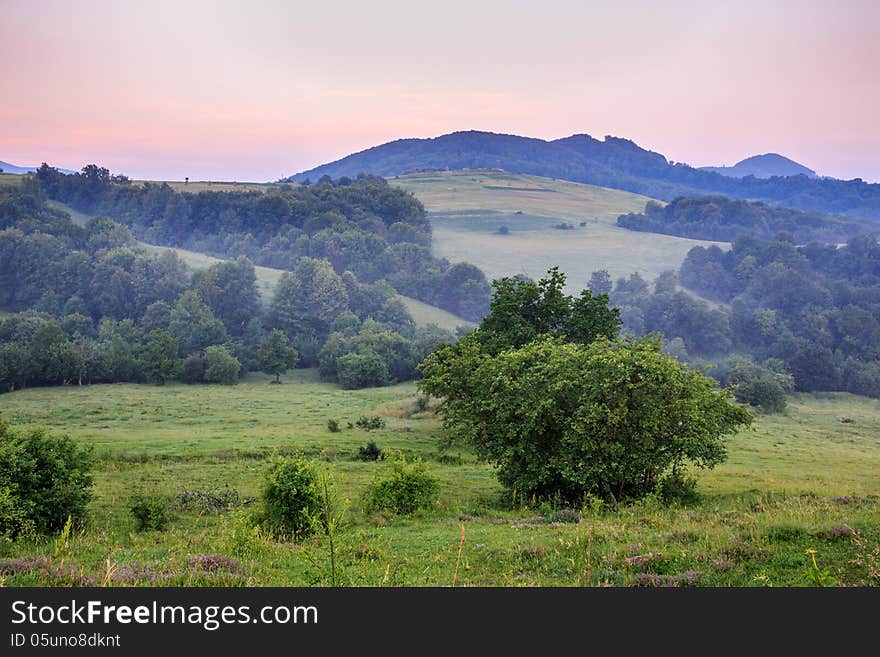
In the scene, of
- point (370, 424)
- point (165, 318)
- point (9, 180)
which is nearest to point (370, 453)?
point (370, 424)

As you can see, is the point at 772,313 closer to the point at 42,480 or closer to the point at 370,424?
the point at 370,424

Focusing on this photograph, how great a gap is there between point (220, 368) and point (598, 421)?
223ft

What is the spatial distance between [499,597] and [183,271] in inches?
4790

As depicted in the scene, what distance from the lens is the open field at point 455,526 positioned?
31.3 feet

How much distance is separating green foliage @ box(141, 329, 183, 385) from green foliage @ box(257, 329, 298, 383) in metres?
11.5

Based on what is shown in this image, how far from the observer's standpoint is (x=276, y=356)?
278ft

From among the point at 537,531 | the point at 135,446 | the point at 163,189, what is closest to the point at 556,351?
the point at 537,531

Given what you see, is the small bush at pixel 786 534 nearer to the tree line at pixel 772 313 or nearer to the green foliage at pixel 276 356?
the tree line at pixel 772 313

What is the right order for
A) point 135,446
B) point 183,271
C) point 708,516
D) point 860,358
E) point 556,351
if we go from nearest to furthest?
point 708,516 < point 556,351 < point 135,446 < point 860,358 < point 183,271

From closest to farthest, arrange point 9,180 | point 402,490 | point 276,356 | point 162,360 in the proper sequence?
point 402,490
point 162,360
point 276,356
point 9,180

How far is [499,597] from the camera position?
713 centimetres

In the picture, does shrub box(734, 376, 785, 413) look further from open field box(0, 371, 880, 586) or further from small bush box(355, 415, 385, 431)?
small bush box(355, 415, 385, 431)

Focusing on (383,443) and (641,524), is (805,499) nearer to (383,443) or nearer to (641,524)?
(641,524)

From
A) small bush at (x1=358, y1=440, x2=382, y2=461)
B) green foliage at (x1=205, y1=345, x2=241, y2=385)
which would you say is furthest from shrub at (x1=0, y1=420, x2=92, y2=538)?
green foliage at (x1=205, y1=345, x2=241, y2=385)
